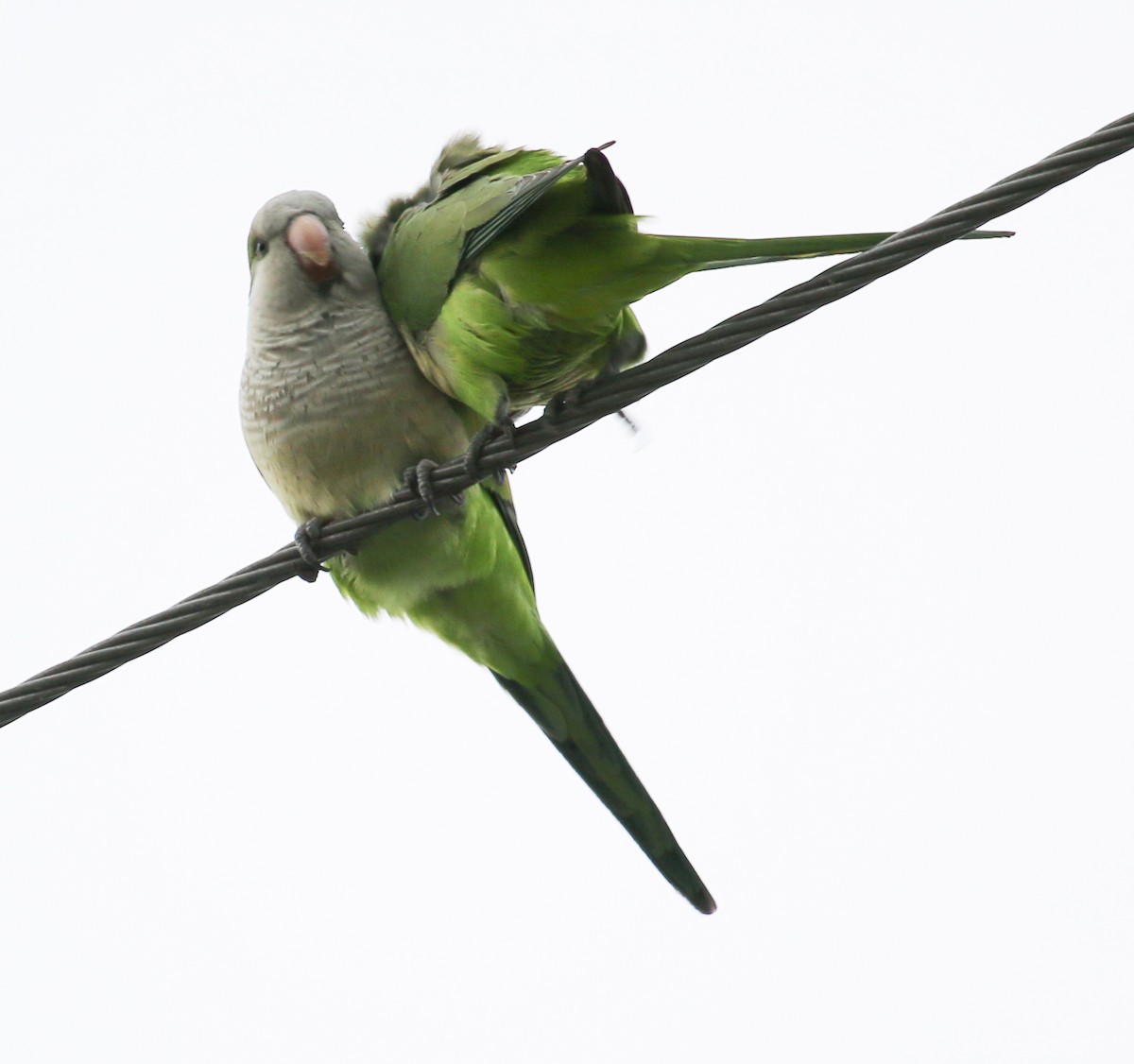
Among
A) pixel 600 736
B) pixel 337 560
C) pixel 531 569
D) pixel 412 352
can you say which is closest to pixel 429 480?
pixel 412 352

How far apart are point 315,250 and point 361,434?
540mm

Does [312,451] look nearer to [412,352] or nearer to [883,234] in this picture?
[412,352]

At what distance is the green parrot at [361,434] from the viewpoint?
3.68 meters

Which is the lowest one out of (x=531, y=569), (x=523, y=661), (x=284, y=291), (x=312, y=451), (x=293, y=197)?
(x=523, y=661)

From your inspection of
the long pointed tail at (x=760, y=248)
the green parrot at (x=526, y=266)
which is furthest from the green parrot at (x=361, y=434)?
the long pointed tail at (x=760, y=248)

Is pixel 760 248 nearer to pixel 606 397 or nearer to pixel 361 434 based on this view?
pixel 606 397

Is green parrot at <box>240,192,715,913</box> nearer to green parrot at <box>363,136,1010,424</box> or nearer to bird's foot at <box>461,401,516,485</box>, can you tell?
green parrot at <box>363,136,1010,424</box>

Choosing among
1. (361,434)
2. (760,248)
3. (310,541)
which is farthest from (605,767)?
(760,248)

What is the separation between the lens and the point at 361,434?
12.1 feet

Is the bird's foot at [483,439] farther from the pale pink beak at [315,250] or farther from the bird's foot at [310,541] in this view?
the pale pink beak at [315,250]

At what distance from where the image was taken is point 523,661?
4.36 metres

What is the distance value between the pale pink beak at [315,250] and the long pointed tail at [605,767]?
1491 mm

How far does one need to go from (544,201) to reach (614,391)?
0.53 metres

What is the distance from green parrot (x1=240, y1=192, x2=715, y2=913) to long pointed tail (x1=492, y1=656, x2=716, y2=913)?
19cm
